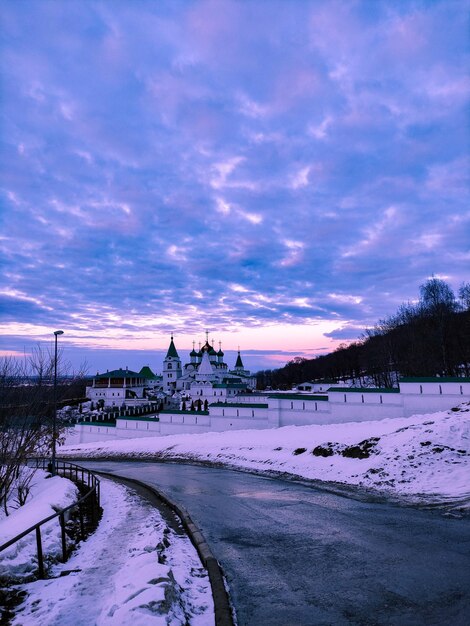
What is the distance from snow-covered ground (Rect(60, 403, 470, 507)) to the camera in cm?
1294

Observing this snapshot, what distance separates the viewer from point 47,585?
→ 6184mm

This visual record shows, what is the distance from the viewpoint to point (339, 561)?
6.86 m

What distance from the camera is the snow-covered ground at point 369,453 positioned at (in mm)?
12938

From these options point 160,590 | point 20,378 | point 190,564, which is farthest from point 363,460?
point 20,378

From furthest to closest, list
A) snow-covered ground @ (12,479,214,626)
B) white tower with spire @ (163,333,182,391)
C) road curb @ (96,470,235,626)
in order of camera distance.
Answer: white tower with spire @ (163,333,182,391), road curb @ (96,470,235,626), snow-covered ground @ (12,479,214,626)

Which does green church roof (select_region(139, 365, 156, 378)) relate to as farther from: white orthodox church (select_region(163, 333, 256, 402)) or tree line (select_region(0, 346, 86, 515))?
tree line (select_region(0, 346, 86, 515))

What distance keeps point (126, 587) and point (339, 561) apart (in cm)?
361

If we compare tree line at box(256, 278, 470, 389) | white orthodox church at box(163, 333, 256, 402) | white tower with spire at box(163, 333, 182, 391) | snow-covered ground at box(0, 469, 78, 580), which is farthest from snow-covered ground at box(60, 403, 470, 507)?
white tower with spire at box(163, 333, 182, 391)

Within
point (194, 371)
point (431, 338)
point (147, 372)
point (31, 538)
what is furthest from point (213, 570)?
point (147, 372)

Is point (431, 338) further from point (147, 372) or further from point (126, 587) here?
point (147, 372)

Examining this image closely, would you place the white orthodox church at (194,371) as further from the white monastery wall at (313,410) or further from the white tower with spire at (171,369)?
the white monastery wall at (313,410)

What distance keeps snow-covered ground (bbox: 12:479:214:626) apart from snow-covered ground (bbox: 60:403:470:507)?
25.4 ft

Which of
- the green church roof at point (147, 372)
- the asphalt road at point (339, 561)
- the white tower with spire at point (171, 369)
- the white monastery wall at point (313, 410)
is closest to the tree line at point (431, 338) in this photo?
the white monastery wall at point (313, 410)

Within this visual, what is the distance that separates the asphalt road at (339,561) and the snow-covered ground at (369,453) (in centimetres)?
261
